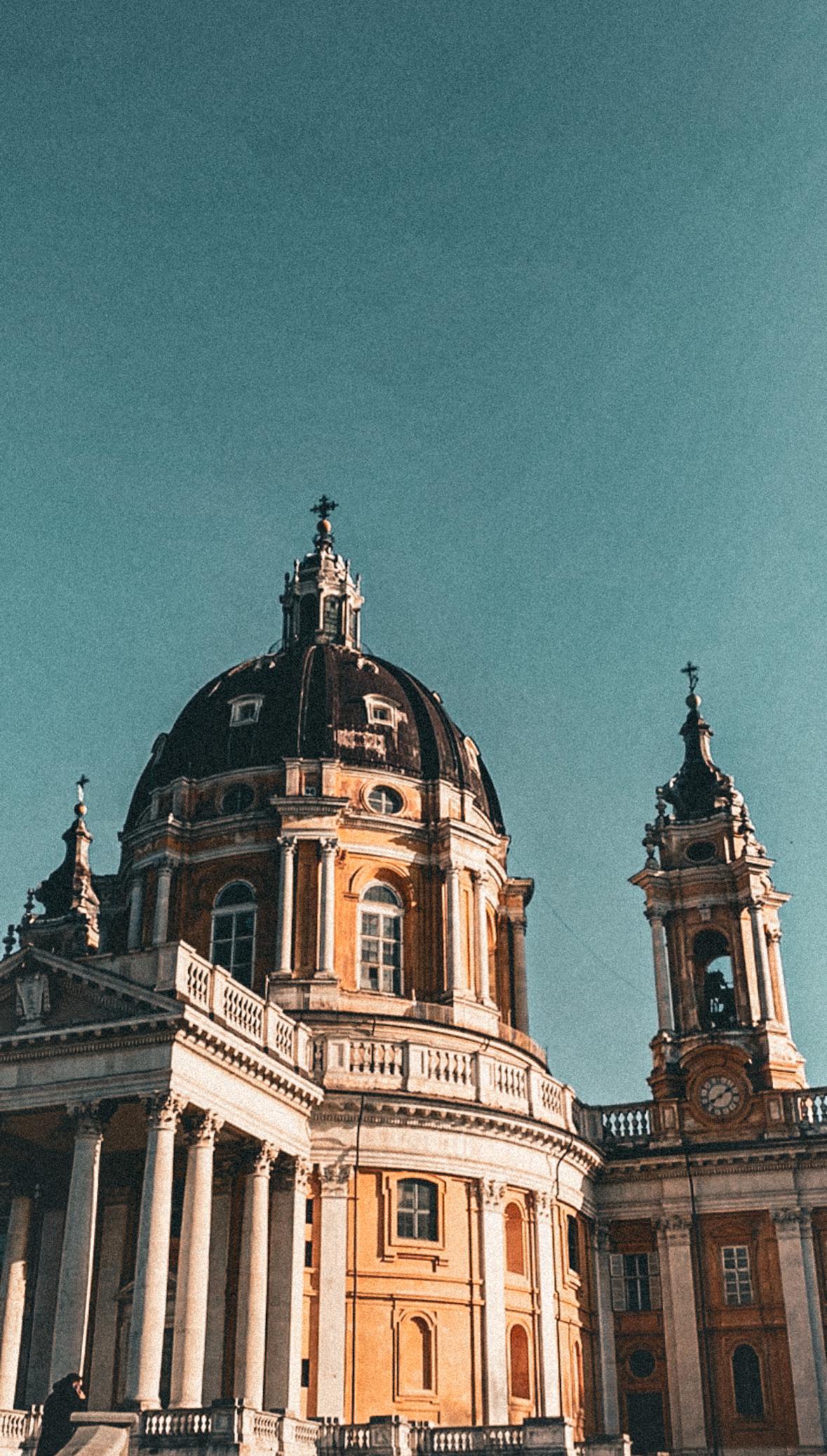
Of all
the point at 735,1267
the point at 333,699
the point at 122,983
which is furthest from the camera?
the point at 333,699

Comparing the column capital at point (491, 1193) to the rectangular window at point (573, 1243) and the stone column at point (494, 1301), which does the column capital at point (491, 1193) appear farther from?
the rectangular window at point (573, 1243)

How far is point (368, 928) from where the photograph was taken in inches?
1709

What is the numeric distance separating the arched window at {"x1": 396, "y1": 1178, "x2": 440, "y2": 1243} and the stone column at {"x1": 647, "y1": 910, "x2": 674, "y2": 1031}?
37.0 ft

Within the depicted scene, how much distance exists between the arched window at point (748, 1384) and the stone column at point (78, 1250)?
1939 cm

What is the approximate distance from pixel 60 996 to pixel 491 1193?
12.5 m

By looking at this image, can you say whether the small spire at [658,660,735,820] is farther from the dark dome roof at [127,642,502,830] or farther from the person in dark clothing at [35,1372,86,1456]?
the person in dark clothing at [35,1372,86,1456]

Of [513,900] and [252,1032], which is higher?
[513,900]

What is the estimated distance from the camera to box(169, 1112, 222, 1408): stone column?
1150 inches

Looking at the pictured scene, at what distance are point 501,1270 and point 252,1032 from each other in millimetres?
8971

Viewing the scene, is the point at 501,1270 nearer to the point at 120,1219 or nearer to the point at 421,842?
the point at 120,1219

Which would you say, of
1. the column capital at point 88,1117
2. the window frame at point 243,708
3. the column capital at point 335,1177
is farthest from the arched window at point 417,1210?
the window frame at point 243,708

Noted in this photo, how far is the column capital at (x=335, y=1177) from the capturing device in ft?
120

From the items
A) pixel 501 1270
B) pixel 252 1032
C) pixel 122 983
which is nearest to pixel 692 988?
pixel 501 1270

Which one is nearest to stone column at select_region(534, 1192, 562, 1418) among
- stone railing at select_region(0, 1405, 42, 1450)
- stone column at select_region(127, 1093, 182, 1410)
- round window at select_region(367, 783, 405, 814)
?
round window at select_region(367, 783, 405, 814)
